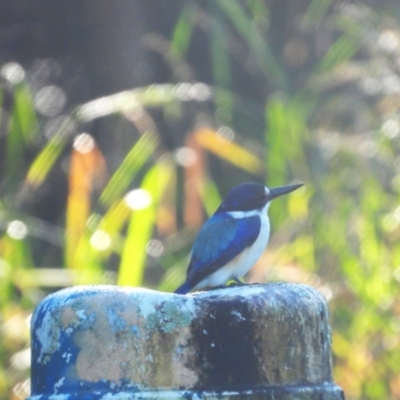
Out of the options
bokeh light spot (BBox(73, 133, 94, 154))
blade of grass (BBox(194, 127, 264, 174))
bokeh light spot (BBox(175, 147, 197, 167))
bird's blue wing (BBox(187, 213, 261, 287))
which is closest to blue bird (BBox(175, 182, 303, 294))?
bird's blue wing (BBox(187, 213, 261, 287))

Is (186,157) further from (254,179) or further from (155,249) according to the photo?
(254,179)

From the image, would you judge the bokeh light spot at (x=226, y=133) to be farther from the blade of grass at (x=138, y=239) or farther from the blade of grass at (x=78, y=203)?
the blade of grass at (x=138, y=239)

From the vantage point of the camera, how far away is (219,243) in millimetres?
3896

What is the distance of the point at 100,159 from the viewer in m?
5.23

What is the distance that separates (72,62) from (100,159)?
7.80 feet

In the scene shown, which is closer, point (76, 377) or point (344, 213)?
point (76, 377)

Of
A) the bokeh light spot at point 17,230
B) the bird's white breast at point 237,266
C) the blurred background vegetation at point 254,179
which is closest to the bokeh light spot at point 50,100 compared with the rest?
the blurred background vegetation at point 254,179

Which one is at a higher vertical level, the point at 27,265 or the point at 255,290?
the point at 27,265

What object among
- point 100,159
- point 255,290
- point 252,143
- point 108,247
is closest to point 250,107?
point 252,143

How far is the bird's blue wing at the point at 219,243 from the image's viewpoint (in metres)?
3.77

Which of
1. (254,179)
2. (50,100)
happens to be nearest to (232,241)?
(254,179)

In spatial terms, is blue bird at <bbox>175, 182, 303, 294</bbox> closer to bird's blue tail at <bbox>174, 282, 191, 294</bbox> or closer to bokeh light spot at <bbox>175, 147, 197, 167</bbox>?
bird's blue tail at <bbox>174, 282, 191, 294</bbox>

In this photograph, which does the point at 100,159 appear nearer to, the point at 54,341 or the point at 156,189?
the point at 156,189

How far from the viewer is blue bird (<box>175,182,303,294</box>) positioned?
149 inches
